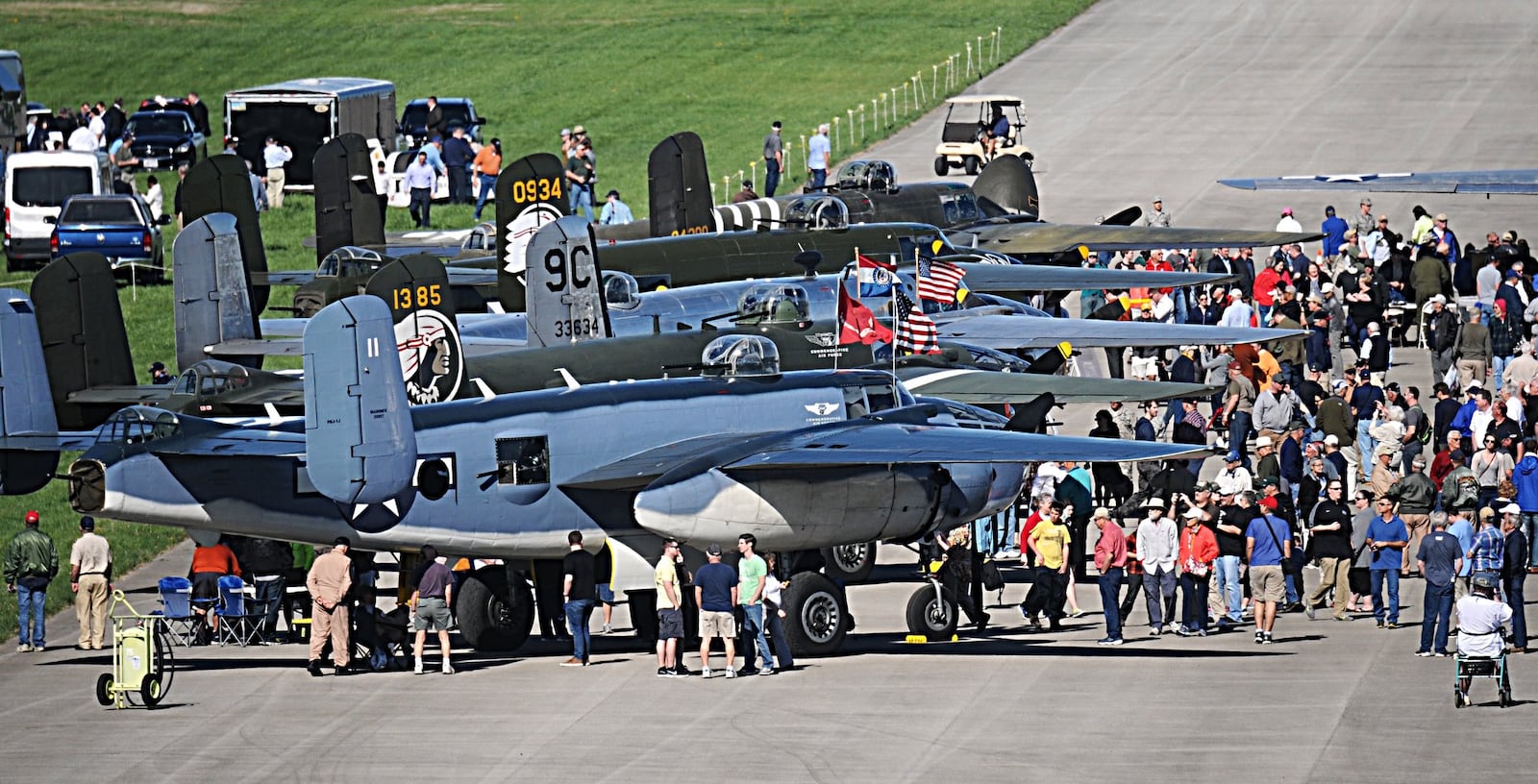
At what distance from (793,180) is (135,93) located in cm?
2455

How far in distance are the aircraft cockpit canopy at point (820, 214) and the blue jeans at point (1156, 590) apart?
602 inches

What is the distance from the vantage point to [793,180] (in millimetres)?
59250

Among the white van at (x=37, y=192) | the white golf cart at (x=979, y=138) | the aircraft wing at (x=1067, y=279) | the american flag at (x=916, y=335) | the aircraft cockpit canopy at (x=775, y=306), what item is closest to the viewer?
the american flag at (x=916, y=335)

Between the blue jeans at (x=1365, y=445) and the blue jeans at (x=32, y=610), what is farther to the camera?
the blue jeans at (x=1365, y=445)

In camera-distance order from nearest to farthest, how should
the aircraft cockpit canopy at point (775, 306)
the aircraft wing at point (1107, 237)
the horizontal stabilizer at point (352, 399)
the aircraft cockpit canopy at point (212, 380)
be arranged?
the horizontal stabilizer at point (352, 399) < the aircraft cockpit canopy at point (212, 380) < the aircraft cockpit canopy at point (775, 306) < the aircraft wing at point (1107, 237)

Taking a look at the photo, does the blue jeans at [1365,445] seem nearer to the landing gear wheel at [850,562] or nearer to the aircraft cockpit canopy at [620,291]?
the landing gear wheel at [850,562]

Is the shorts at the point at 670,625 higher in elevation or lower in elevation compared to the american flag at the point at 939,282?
lower

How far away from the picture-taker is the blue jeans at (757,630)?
949 inches

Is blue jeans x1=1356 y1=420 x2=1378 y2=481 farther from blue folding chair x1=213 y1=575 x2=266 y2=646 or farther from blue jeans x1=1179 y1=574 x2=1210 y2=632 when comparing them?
blue folding chair x1=213 y1=575 x2=266 y2=646

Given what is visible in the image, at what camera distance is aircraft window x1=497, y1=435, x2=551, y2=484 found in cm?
2456

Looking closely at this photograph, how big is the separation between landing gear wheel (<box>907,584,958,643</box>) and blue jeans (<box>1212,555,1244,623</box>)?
291 centimetres

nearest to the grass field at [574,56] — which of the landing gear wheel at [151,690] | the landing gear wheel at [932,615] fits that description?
the landing gear wheel at [932,615]

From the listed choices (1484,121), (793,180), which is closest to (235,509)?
(793,180)

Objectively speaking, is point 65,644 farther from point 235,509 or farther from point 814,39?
point 814,39
